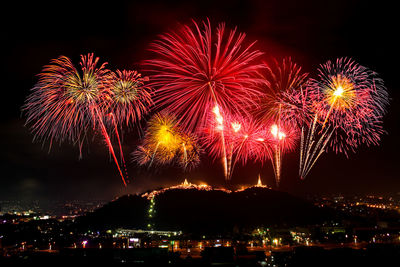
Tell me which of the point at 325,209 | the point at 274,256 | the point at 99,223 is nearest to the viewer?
the point at 274,256

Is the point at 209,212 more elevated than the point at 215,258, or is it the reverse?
the point at 215,258

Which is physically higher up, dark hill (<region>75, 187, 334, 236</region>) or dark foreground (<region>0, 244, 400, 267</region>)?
dark foreground (<region>0, 244, 400, 267</region>)

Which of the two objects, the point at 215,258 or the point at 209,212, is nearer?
the point at 215,258

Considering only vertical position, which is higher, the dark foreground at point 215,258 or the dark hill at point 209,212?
the dark foreground at point 215,258

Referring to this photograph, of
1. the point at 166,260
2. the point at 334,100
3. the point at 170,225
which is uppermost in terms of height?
the point at 334,100

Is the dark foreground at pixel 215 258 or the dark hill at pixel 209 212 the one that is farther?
the dark hill at pixel 209 212

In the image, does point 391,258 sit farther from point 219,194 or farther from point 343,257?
point 219,194

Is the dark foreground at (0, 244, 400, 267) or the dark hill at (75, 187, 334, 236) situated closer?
the dark foreground at (0, 244, 400, 267)

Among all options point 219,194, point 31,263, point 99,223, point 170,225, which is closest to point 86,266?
point 31,263
